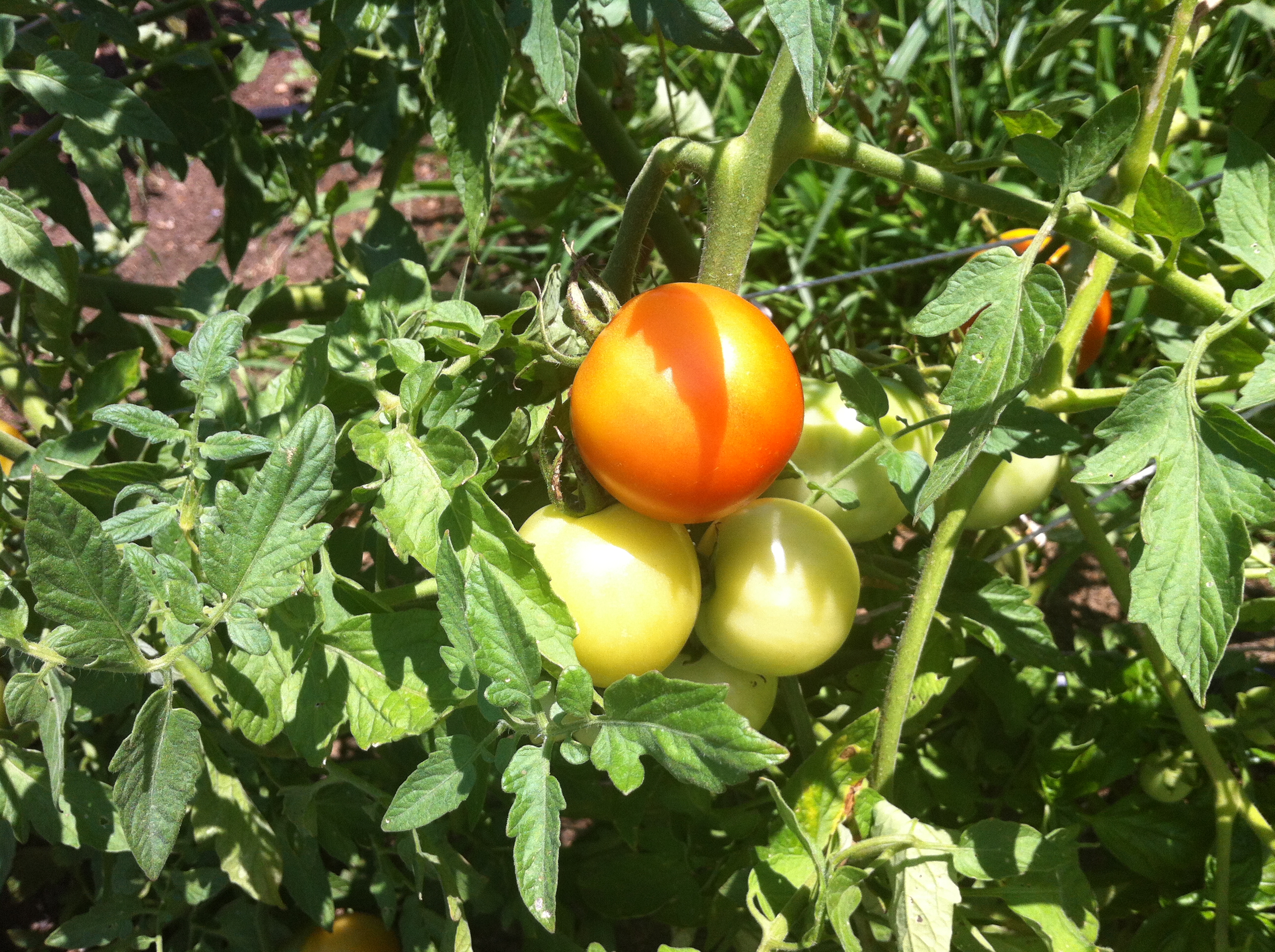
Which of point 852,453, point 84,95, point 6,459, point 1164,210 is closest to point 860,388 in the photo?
point 852,453

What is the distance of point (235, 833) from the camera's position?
0.87 m

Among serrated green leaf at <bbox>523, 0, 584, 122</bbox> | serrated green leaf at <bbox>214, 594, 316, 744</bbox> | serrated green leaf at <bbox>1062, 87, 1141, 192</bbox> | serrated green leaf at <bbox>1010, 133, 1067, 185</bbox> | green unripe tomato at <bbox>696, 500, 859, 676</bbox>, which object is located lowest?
serrated green leaf at <bbox>214, 594, 316, 744</bbox>

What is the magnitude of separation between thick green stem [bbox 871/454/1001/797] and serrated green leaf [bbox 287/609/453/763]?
0.33m

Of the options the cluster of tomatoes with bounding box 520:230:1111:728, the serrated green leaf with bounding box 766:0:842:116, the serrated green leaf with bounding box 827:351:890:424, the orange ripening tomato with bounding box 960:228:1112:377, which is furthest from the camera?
the orange ripening tomato with bounding box 960:228:1112:377

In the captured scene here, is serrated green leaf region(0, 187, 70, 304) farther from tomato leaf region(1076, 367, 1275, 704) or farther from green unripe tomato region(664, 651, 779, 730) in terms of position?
tomato leaf region(1076, 367, 1275, 704)

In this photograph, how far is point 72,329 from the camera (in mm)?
1144

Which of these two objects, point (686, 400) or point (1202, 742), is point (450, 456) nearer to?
point (686, 400)

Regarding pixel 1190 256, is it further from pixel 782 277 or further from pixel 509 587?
pixel 782 277

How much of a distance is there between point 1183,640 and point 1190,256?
0.35m

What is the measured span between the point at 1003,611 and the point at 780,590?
29 centimetres

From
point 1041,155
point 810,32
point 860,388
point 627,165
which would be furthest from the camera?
point 627,165

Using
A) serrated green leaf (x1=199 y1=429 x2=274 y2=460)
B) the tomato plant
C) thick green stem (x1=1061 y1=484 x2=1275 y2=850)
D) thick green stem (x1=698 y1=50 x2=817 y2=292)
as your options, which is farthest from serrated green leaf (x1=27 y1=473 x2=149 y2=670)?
thick green stem (x1=1061 y1=484 x2=1275 y2=850)

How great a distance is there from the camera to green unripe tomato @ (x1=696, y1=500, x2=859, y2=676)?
70 cm

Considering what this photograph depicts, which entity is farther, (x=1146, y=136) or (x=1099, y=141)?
(x=1146, y=136)
